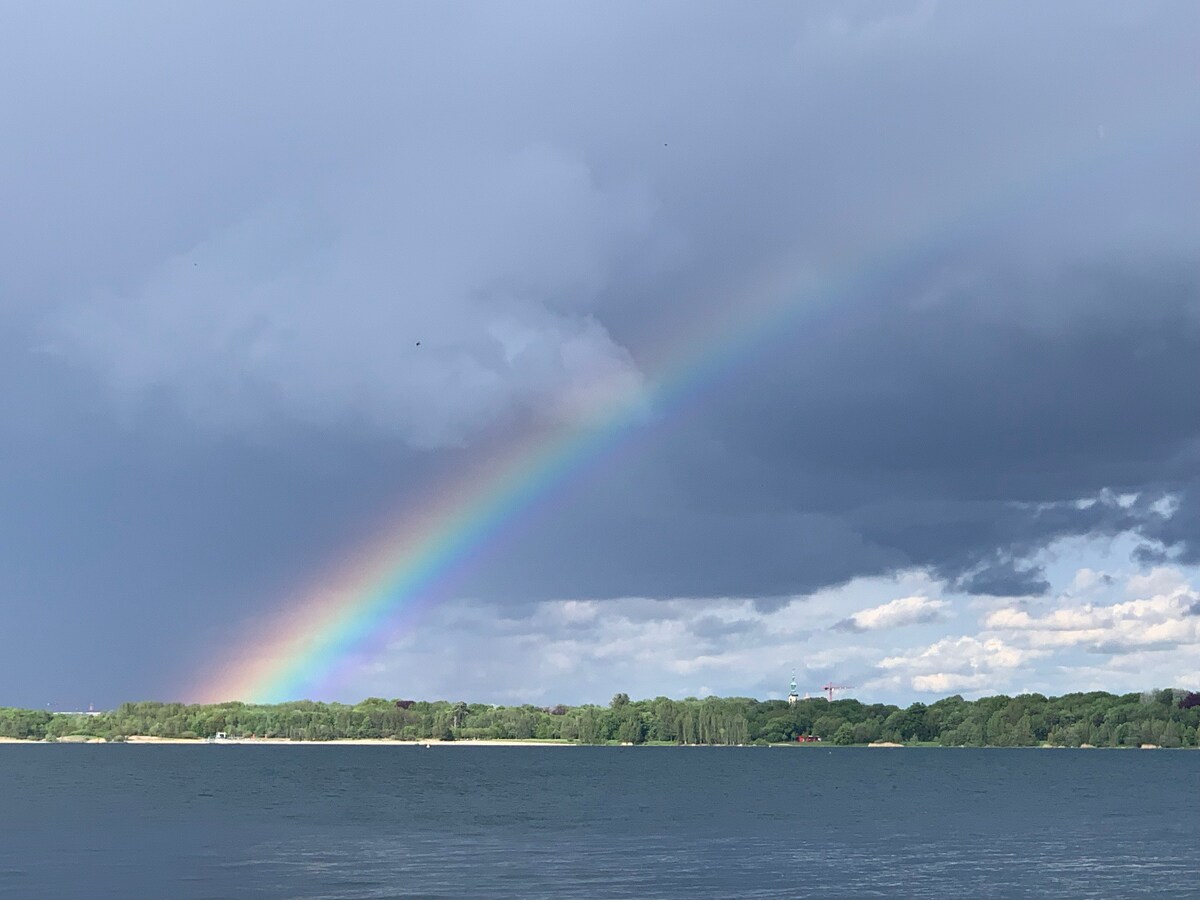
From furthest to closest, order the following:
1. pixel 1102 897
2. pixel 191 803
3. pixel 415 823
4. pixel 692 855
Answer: pixel 191 803, pixel 415 823, pixel 692 855, pixel 1102 897

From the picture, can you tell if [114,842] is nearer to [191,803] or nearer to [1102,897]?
[191,803]

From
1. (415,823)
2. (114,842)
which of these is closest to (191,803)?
(415,823)

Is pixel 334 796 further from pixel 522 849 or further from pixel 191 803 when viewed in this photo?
pixel 522 849

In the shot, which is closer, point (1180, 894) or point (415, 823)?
point (1180, 894)

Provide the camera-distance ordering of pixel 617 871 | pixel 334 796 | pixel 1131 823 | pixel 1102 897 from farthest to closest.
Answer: pixel 334 796 < pixel 1131 823 < pixel 617 871 < pixel 1102 897

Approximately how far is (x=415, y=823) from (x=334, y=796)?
51529 mm

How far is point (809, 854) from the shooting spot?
314 feet

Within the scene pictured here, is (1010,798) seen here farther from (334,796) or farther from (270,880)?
(270,880)

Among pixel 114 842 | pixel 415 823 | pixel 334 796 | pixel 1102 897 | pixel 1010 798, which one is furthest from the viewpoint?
pixel 1010 798

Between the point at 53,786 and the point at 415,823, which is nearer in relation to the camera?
the point at 415,823

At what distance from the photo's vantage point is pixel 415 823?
124 metres

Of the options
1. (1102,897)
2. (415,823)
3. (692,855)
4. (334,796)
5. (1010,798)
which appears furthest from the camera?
(1010,798)

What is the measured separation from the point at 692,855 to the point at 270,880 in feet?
97.1

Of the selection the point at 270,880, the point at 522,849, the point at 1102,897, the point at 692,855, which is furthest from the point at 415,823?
the point at 1102,897
